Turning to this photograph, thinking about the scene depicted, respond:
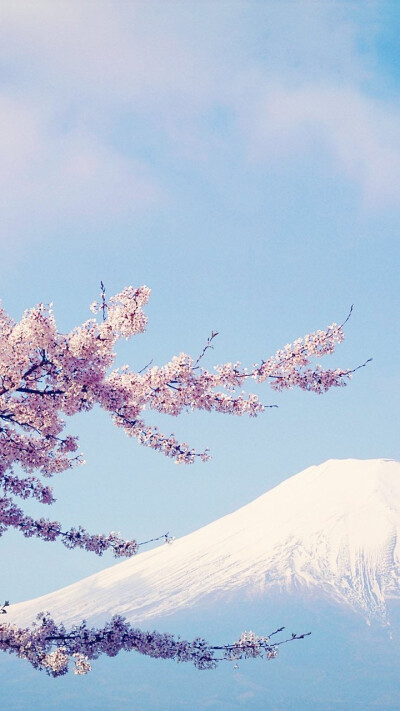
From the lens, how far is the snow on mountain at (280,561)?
6388 inches

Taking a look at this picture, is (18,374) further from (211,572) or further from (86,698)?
(86,698)

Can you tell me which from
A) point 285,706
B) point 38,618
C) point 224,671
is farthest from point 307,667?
point 38,618

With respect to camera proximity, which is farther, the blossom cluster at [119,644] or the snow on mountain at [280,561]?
the snow on mountain at [280,561]

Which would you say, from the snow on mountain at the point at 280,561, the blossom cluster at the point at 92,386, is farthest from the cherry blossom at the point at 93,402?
the snow on mountain at the point at 280,561

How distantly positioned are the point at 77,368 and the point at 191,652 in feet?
11.4

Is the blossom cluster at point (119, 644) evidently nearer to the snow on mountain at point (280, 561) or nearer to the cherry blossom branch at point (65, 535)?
the cherry blossom branch at point (65, 535)

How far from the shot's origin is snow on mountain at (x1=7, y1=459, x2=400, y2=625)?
532 ft

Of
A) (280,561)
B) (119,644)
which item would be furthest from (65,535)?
(280,561)

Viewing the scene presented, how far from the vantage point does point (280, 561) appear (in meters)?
164

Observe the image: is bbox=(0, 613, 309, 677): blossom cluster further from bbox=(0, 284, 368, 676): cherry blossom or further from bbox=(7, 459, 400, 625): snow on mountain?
bbox=(7, 459, 400, 625): snow on mountain

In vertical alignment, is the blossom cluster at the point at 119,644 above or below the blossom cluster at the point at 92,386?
below

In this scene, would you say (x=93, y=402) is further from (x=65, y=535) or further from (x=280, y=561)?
(x=280, y=561)

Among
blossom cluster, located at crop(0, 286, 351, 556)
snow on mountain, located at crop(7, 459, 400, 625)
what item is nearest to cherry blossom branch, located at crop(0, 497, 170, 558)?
blossom cluster, located at crop(0, 286, 351, 556)

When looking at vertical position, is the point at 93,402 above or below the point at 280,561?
below
